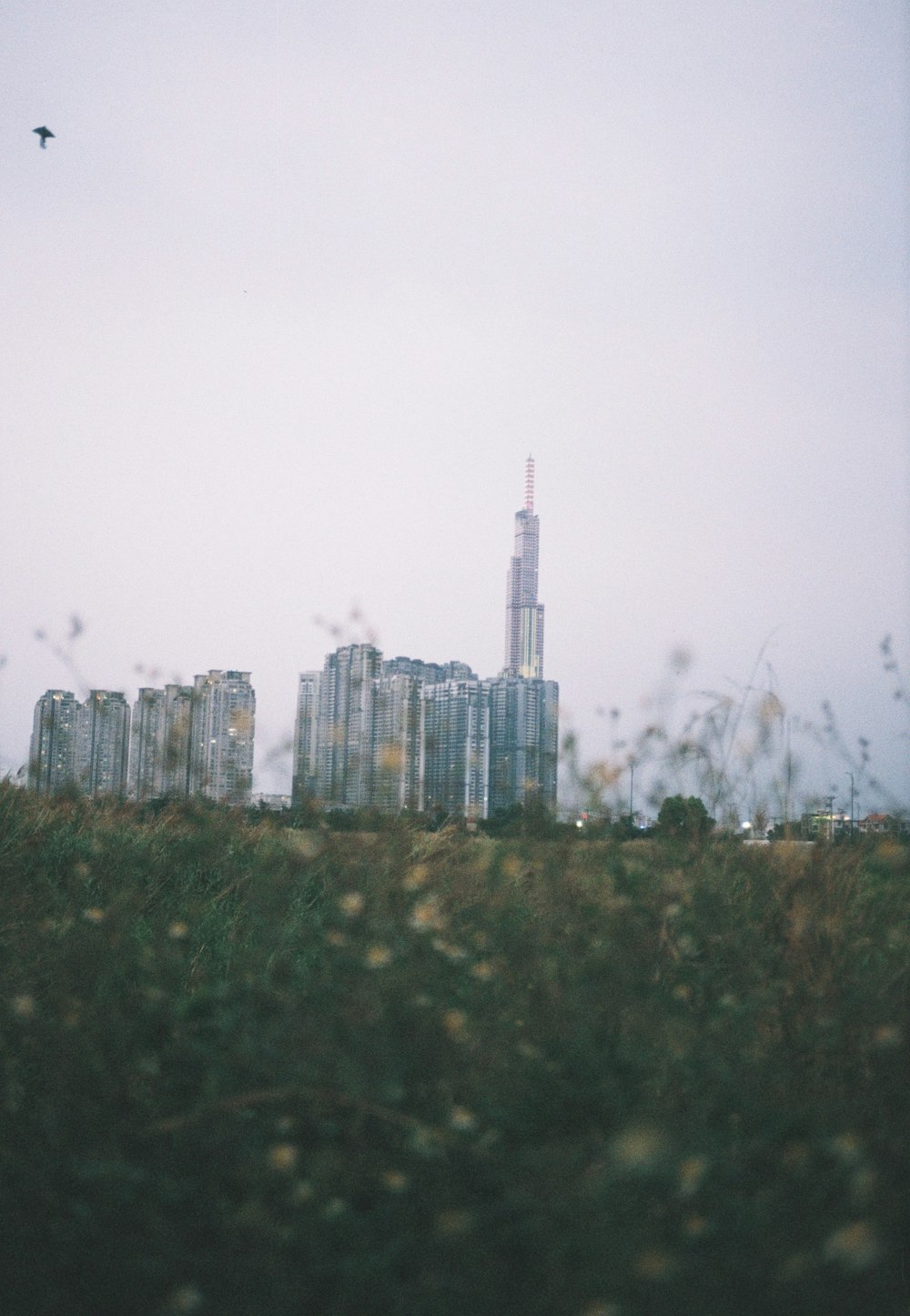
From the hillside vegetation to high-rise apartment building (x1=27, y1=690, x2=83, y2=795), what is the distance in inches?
139

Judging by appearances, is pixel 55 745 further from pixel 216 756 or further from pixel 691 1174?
pixel 691 1174

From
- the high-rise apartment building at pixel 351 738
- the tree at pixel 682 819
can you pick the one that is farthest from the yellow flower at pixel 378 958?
the high-rise apartment building at pixel 351 738

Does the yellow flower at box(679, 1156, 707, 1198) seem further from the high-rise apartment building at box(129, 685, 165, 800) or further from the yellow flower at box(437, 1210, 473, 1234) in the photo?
the high-rise apartment building at box(129, 685, 165, 800)

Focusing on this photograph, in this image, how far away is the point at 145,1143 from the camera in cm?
236

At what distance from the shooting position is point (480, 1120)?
A: 2.31 m


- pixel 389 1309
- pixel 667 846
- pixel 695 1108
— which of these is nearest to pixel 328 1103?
pixel 389 1309

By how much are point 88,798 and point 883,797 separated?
4984 millimetres

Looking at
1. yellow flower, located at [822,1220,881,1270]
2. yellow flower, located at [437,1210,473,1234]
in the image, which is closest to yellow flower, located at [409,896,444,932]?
yellow flower, located at [437,1210,473,1234]

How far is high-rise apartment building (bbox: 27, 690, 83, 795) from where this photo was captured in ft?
22.5

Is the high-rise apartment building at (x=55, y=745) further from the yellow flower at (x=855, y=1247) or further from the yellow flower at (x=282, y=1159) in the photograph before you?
the yellow flower at (x=855, y=1247)

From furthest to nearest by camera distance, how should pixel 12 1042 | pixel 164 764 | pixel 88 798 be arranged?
pixel 88 798, pixel 164 764, pixel 12 1042

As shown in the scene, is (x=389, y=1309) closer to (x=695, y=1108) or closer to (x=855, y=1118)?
(x=695, y=1108)

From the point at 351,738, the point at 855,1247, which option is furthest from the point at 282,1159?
the point at 351,738

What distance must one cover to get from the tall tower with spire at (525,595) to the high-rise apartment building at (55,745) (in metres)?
4.76
